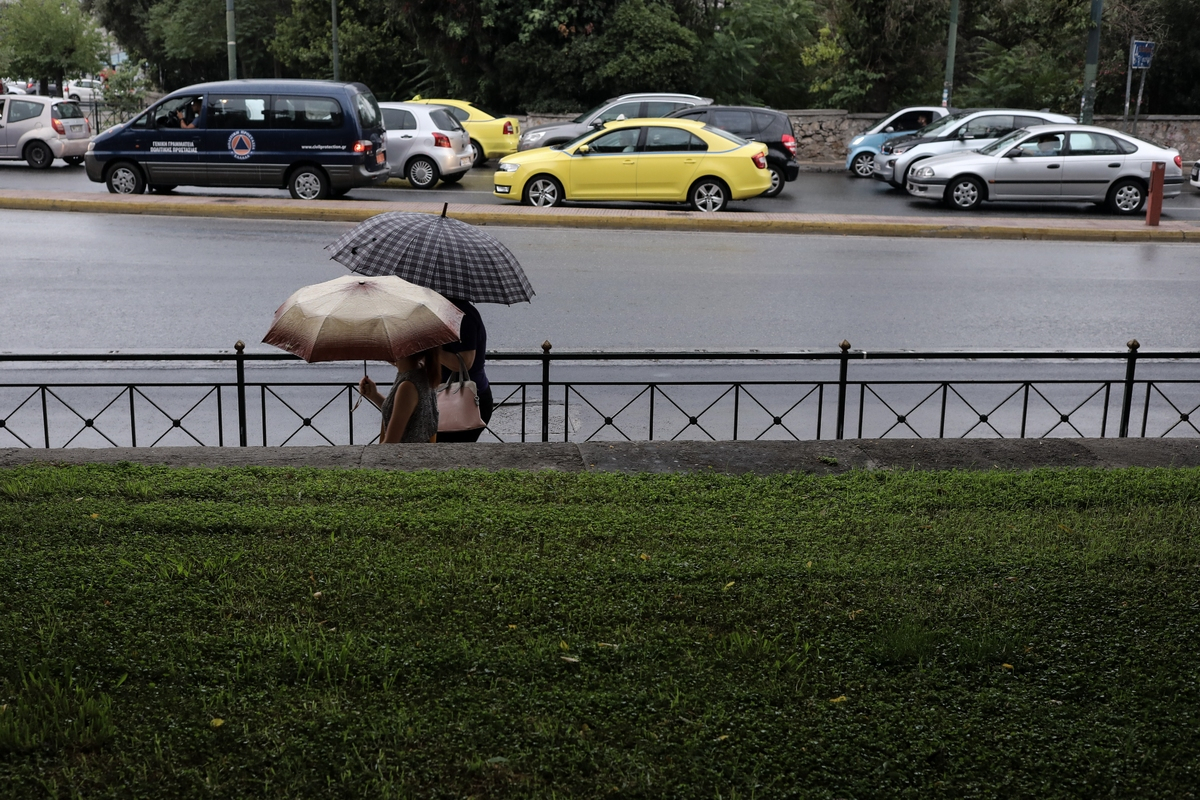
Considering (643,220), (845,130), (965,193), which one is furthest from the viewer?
(845,130)

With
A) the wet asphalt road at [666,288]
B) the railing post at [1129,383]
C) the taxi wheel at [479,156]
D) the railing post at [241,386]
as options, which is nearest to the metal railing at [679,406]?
the railing post at [1129,383]

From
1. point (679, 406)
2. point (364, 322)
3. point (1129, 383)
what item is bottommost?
point (679, 406)

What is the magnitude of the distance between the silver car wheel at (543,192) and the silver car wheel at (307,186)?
3.46 m

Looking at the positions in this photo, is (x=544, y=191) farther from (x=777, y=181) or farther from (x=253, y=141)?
(x=777, y=181)

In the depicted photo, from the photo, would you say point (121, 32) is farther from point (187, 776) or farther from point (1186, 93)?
point (187, 776)

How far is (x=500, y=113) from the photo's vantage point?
33.9 m

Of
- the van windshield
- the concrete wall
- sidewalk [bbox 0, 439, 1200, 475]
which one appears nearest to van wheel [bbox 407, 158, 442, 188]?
the van windshield

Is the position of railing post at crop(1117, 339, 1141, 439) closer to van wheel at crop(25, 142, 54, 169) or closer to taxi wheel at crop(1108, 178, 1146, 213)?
taxi wheel at crop(1108, 178, 1146, 213)

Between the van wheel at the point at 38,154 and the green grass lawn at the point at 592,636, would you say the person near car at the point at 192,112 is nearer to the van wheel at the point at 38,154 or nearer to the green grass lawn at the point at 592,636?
the van wheel at the point at 38,154

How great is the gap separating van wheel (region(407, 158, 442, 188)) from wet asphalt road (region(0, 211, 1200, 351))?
4.56 meters

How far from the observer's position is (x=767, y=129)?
2270cm

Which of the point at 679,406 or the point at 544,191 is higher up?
the point at 544,191

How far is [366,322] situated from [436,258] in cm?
83

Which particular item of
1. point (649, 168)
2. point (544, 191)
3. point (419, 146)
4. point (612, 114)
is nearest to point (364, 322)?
point (649, 168)
